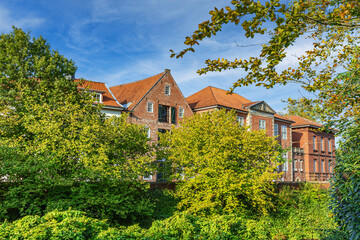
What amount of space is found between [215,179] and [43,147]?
9.66 meters

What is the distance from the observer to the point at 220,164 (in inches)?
783

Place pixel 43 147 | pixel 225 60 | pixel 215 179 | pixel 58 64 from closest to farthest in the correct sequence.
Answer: pixel 225 60
pixel 43 147
pixel 215 179
pixel 58 64

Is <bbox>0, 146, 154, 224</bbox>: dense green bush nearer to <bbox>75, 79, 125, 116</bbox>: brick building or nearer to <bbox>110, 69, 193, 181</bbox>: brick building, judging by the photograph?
<bbox>75, 79, 125, 116</bbox>: brick building

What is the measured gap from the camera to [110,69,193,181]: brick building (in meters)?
32.2

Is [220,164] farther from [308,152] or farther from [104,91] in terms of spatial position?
[308,152]

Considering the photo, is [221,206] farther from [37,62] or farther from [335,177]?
[37,62]

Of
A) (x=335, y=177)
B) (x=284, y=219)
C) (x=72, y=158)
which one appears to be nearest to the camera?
(x=335, y=177)

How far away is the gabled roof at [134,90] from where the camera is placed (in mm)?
33009

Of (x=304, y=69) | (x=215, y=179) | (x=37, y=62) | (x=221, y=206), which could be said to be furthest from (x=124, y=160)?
(x=304, y=69)

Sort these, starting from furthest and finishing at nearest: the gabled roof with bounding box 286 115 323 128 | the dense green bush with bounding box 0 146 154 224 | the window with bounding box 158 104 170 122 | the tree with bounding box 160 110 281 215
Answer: the gabled roof with bounding box 286 115 323 128
the window with bounding box 158 104 170 122
the tree with bounding box 160 110 281 215
the dense green bush with bounding box 0 146 154 224

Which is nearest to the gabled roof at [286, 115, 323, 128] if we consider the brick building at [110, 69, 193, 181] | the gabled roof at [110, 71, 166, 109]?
the brick building at [110, 69, 193, 181]

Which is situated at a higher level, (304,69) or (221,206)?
(304,69)

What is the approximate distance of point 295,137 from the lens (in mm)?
51688

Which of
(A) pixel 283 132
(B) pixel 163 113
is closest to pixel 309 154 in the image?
(A) pixel 283 132
